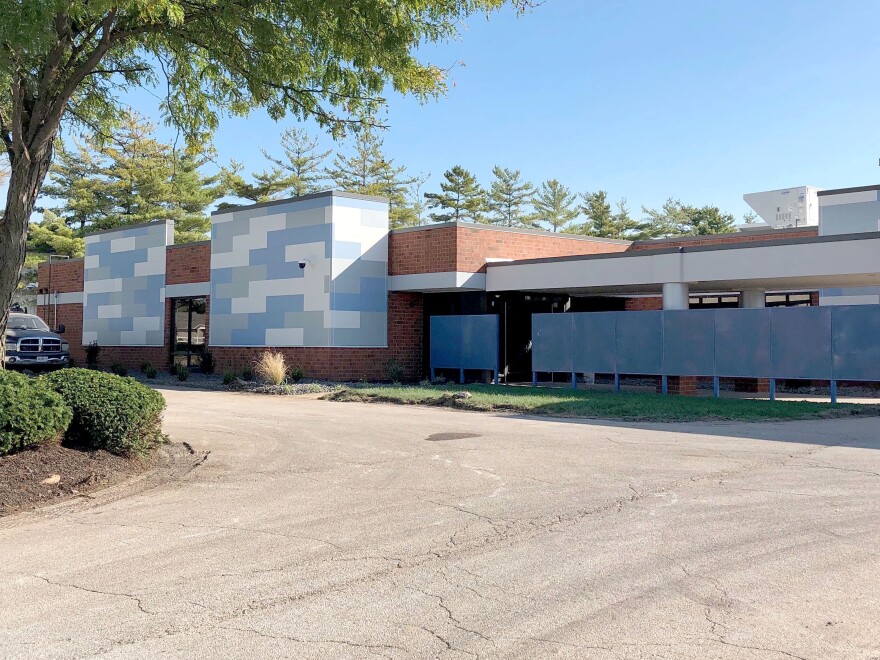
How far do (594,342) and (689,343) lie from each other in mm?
2801

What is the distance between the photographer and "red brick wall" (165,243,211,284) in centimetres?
3092

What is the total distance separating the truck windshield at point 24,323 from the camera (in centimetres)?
2720

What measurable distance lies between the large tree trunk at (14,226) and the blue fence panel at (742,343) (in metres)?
15.6

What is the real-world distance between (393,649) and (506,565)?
177 centimetres

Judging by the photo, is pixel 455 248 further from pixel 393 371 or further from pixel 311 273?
pixel 311 273

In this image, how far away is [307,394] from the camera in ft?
76.5

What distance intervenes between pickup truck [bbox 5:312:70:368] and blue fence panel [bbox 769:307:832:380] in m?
21.1

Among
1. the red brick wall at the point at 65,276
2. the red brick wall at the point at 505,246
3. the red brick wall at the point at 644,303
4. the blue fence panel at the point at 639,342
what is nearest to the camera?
the blue fence panel at the point at 639,342

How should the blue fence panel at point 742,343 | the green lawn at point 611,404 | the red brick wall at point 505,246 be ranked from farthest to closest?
the red brick wall at point 505,246 → the blue fence panel at point 742,343 → the green lawn at point 611,404

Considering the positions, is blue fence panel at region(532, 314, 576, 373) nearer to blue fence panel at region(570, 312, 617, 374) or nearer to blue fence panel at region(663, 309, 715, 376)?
blue fence panel at region(570, 312, 617, 374)

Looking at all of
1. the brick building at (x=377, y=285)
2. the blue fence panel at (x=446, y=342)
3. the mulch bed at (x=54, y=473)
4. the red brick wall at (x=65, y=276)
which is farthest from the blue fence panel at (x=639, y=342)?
the red brick wall at (x=65, y=276)

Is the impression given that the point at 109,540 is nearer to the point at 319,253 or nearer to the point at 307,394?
the point at 307,394

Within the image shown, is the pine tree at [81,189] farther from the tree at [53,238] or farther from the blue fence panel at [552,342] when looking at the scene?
the blue fence panel at [552,342]

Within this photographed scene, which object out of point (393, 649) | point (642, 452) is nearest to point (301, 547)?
point (393, 649)
